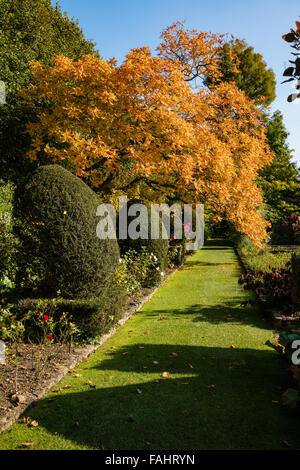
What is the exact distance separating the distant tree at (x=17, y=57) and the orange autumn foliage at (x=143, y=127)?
25.0 inches

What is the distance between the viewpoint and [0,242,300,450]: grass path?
3023 millimetres

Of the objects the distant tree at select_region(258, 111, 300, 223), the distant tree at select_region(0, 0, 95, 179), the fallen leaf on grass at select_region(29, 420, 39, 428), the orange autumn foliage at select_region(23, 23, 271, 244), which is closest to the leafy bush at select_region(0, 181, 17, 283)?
the orange autumn foliage at select_region(23, 23, 271, 244)

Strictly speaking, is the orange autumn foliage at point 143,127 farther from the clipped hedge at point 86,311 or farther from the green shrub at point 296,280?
the green shrub at point 296,280

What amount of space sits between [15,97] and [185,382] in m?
10.2

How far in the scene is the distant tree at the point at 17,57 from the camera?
421 inches

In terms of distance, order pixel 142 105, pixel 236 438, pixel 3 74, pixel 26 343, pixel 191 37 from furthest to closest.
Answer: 1. pixel 191 37
2. pixel 3 74
3. pixel 142 105
4. pixel 26 343
5. pixel 236 438

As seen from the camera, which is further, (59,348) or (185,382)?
(59,348)

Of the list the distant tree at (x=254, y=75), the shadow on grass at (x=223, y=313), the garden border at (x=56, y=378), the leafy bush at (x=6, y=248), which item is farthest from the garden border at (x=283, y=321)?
the distant tree at (x=254, y=75)

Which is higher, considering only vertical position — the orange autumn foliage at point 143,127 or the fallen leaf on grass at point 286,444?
the orange autumn foliage at point 143,127

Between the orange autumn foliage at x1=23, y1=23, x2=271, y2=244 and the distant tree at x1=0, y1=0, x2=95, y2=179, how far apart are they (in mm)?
634

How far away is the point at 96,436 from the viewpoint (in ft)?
10.1

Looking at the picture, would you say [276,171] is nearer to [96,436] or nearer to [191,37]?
[191,37]

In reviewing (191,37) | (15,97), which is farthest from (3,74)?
(191,37)

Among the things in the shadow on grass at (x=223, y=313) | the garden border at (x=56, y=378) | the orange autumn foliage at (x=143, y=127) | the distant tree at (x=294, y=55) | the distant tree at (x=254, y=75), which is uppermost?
the distant tree at (x=254, y=75)
